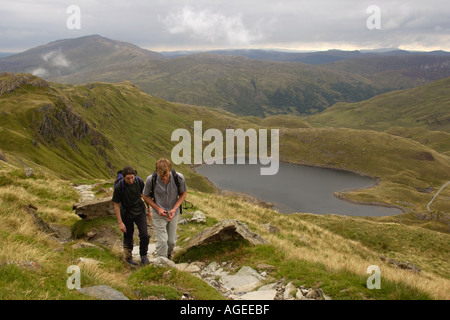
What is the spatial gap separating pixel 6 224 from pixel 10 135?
78.4 meters

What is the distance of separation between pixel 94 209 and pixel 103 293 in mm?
9974

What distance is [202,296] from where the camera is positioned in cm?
809

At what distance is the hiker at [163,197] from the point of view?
11.0 metres

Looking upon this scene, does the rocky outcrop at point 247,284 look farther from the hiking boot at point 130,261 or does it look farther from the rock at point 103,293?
the rock at point 103,293

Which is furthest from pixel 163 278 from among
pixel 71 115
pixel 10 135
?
pixel 71 115

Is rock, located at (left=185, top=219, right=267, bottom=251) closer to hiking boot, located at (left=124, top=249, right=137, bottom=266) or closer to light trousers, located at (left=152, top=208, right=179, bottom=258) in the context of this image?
light trousers, located at (left=152, top=208, right=179, bottom=258)

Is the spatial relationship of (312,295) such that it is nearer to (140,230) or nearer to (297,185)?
(140,230)

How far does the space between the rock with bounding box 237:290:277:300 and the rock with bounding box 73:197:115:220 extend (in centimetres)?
978

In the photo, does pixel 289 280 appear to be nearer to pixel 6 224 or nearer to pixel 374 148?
pixel 6 224

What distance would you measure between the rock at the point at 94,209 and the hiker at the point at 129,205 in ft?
14.5

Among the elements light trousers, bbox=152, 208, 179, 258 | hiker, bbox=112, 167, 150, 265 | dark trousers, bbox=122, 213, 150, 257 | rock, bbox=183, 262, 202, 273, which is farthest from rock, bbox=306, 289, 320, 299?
dark trousers, bbox=122, 213, 150, 257

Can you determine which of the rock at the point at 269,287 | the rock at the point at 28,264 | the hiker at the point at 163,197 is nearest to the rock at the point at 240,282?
the rock at the point at 269,287

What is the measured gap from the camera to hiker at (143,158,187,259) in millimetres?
10969
